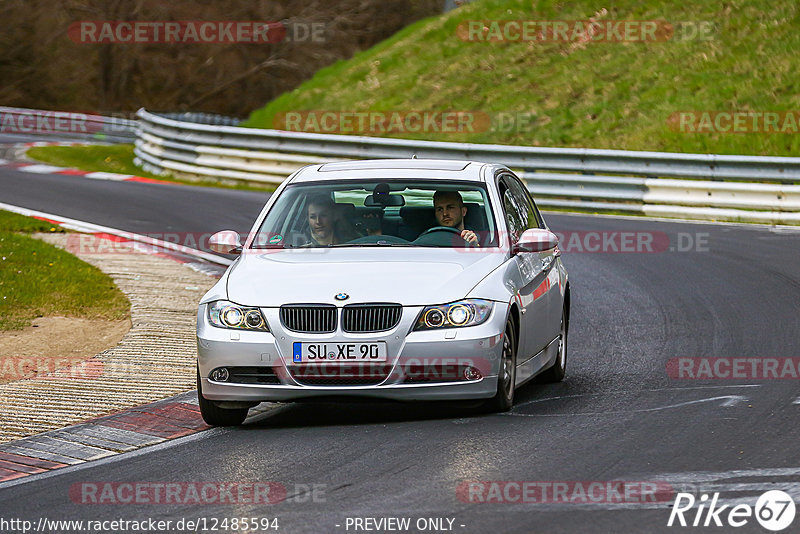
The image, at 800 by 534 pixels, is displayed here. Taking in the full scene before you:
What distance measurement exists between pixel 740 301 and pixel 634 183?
9.47 m

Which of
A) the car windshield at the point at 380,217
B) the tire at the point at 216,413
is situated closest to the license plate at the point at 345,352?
the tire at the point at 216,413

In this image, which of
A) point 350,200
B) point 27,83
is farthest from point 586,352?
point 27,83

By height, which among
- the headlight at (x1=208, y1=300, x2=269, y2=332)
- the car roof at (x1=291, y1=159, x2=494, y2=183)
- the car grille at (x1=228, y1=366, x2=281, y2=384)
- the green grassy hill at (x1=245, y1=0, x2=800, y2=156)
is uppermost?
the green grassy hill at (x1=245, y1=0, x2=800, y2=156)

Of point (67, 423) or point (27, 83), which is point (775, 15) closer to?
point (67, 423)

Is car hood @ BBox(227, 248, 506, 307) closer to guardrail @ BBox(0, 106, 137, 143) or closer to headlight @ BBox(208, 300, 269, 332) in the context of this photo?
headlight @ BBox(208, 300, 269, 332)

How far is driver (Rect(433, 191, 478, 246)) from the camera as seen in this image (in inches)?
362

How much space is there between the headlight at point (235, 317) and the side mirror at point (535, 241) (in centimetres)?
189

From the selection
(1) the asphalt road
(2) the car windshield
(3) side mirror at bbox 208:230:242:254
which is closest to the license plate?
(1) the asphalt road

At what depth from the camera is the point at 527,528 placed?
5.78 m

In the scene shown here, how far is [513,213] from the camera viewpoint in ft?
31.4

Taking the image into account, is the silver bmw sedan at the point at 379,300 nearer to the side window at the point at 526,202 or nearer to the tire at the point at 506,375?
the tire at the point at 506,375

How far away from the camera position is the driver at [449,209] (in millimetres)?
9188

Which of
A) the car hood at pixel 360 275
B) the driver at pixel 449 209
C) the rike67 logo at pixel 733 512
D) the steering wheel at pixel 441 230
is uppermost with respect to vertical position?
the driver at pixel 449 209

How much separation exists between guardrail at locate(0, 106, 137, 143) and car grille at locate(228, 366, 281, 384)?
28.8m
